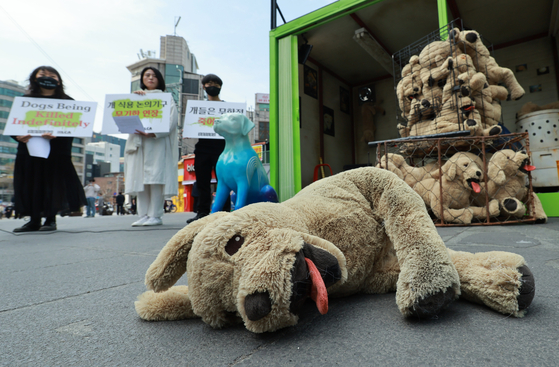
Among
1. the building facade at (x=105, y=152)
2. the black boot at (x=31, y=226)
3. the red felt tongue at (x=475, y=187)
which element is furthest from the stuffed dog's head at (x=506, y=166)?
the building facade at (x=105, y=152)

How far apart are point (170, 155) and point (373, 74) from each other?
481 cm

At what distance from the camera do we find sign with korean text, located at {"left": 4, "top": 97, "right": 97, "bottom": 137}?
2.76m

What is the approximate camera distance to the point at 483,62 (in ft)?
9.15

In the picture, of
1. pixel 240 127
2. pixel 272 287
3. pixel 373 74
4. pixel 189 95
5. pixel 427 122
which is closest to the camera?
pixel 272 287

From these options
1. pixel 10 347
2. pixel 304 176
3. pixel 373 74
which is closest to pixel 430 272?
pixel 10 347

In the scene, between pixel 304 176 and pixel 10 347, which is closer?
pixel 10 347

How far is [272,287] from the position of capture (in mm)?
453

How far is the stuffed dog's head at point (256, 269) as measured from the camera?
1.50 feet

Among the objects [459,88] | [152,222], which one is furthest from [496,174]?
[152,222]

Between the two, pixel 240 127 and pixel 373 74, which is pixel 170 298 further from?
pixel 373 74

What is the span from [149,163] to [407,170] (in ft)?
8.08

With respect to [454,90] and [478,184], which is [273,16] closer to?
[454,90]

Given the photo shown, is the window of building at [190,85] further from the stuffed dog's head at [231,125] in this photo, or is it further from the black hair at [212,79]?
the stuffed dog's head at [231,125]

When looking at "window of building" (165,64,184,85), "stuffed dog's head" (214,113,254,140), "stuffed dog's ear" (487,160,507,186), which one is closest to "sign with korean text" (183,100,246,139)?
"stuffed dog's head" (214,113,254,140)
